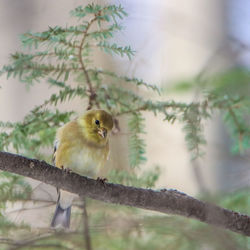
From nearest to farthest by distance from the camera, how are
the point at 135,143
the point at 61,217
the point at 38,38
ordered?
the point at 38,38, the point at 135,143, the point at 61,217

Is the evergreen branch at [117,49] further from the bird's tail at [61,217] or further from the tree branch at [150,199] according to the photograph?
the bird's tail at [61,217]

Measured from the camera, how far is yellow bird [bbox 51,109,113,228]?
2377 mm

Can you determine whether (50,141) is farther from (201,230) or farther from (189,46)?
(189,46)

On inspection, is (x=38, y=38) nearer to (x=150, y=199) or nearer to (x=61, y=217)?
(x=150, y=199)

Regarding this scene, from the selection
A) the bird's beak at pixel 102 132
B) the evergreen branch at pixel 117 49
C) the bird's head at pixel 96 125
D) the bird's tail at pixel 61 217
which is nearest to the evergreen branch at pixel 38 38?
the evergreen branch at pixel 117 49

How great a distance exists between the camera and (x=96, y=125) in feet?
8.01

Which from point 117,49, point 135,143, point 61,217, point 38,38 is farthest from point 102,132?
point 38,38

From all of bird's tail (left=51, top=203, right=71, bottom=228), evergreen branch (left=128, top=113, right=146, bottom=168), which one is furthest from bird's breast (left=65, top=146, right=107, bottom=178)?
evergreen branch (left=128, top=113, right=146, bottom=168)

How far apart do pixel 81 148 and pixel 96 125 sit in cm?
16

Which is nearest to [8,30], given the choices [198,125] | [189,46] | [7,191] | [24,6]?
[24,6]

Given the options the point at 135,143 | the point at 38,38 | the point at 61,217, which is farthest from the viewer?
the point at 61,217

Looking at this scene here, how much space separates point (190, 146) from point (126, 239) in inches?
23.5

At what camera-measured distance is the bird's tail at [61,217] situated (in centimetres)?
227

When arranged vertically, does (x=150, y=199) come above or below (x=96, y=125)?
below
